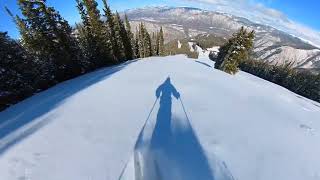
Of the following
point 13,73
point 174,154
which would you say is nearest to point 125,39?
point 13,73

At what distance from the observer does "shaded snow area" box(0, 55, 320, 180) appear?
7875 mm

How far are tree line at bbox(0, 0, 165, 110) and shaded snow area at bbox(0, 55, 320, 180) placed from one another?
11.1 metres

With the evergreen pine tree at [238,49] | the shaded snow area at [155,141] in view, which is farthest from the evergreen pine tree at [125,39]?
the shaded snow area at [155,141]

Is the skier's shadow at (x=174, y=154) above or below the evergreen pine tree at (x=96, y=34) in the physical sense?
above

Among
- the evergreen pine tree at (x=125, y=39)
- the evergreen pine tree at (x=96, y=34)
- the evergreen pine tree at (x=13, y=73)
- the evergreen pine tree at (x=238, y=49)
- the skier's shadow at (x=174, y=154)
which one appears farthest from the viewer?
the evergreen pine tree at (x=125, y=39)

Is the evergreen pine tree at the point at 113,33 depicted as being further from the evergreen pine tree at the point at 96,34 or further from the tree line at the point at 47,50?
the evergreen pine tree at the point at 96,34

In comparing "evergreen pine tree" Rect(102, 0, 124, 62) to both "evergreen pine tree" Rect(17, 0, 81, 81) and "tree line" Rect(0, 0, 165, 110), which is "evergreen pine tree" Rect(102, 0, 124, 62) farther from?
"evergreen pine tree" Rect(17, 0, 81, 81)

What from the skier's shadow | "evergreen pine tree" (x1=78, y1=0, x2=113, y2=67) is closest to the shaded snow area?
the skier's shadow

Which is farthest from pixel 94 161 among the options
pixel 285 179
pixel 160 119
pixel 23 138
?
pixel 285 179

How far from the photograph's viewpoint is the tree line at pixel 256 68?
4416 cm

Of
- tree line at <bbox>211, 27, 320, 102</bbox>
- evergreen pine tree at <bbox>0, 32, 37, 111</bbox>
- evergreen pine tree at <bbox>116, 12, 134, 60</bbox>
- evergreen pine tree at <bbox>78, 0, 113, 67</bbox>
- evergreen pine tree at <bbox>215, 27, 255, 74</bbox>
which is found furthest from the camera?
evergreen pine tree at <bbox>116, 12, 134, 60</bbox>

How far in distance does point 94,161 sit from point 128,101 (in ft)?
20.6

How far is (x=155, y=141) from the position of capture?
9.55 m

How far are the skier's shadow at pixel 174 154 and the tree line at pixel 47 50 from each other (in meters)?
16.9
